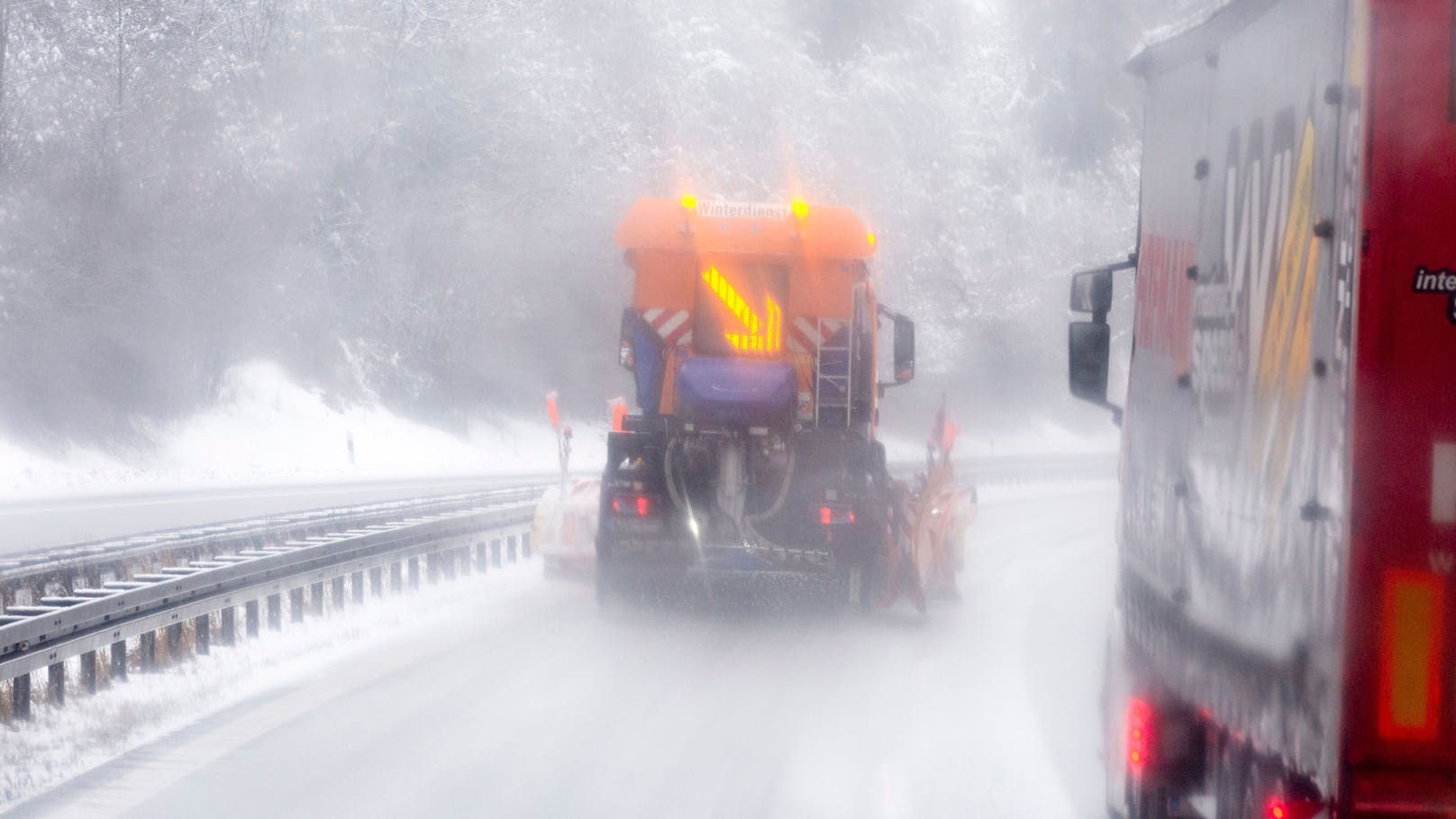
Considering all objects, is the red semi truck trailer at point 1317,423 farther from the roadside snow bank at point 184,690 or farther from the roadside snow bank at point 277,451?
the roadside snow bank at point 277,451

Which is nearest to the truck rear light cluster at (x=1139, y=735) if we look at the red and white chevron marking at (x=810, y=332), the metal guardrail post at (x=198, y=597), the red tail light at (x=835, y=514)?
the metal guardrail post at (x=198, y=597)

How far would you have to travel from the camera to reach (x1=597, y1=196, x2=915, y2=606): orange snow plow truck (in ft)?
43.7

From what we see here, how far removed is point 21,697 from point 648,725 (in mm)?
3189

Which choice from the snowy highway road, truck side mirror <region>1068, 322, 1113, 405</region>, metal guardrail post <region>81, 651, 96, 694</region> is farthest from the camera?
metal guardrail post <region>81, 651, 96, 694</region>

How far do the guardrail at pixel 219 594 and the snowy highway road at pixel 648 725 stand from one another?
2.42 feet

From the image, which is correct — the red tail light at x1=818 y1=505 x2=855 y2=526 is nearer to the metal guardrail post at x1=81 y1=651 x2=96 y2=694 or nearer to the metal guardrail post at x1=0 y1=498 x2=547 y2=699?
the metal guardrail post at x1=0 y1=498 x2=547 y2=699

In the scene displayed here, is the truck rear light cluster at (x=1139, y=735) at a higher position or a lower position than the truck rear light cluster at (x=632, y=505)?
lower

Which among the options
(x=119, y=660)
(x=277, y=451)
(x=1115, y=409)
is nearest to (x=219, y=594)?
(x=119, y=660)

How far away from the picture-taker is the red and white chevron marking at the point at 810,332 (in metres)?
13.8

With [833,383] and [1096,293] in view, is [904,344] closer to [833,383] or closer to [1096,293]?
[833,383]

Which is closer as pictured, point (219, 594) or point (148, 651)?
point (148, 651)

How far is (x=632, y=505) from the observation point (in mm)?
13375

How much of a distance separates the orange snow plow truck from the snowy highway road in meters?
0.63

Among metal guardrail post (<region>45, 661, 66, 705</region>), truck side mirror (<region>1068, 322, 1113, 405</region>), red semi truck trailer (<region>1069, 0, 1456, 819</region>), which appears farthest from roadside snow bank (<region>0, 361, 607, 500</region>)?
red semi truck trailer (<region>1069, 0, 1456, 819</region>)
